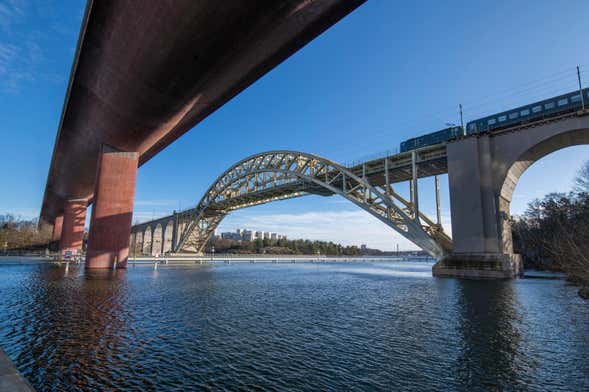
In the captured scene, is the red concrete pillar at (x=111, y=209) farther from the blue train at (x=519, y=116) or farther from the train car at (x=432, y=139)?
the blue train at (x=519, y=116)

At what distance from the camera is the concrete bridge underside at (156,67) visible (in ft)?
42.1

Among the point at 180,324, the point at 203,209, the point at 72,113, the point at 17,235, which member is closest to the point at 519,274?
the point at 180,324

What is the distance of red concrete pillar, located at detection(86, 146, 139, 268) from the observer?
25.5m

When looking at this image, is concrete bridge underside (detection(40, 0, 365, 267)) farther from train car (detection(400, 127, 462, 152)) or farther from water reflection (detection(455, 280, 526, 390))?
train car (detection(400, 127, 462, 152))

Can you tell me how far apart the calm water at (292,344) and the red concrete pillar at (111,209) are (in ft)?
47.3

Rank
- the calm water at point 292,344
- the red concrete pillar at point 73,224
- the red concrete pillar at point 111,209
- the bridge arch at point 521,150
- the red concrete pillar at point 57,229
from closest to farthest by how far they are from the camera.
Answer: the calm water at point 292,344 < the bridge arch at point 521,150 < the red concrete pillar at point 111,209 < the red concrete pillar at point 73,224 < the red concrete pillar at point 57,229

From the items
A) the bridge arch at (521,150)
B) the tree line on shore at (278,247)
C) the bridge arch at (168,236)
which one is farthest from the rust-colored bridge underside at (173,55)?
the tree line on shore at (278,247)

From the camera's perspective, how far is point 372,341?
7258 mm

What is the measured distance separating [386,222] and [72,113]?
28.1 metres

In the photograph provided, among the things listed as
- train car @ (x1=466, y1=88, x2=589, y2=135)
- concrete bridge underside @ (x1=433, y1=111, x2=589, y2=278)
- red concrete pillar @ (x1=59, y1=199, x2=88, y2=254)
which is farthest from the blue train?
red concrete pillar @ (x1=59, y1=199, x2=88, y2=254)

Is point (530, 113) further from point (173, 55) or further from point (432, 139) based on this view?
point (173, 55)

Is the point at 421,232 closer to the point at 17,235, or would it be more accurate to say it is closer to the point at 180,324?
the point at 180,324

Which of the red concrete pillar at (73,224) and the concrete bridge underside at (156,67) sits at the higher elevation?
the concrete bridge underside at (156,67)

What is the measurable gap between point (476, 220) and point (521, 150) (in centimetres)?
611
